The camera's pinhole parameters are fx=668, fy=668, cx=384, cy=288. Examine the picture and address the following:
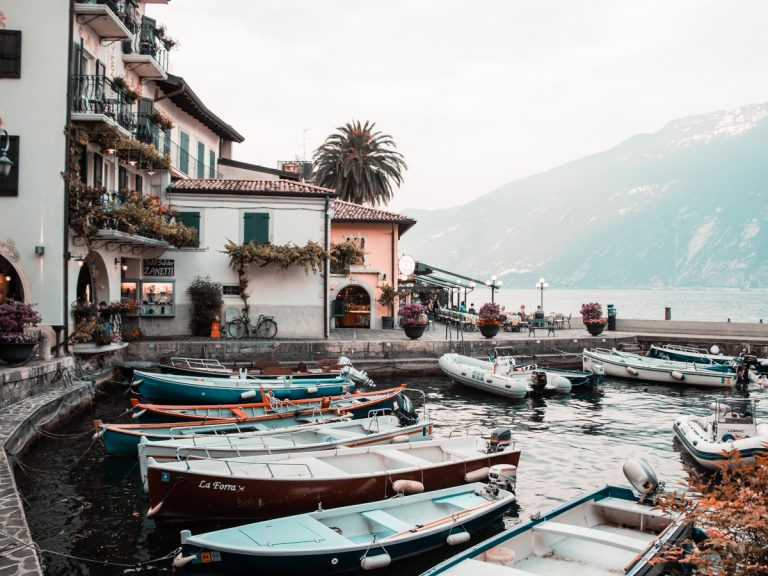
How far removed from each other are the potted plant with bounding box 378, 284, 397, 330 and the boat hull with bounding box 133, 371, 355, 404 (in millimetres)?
17154

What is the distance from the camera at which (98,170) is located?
79.6ft

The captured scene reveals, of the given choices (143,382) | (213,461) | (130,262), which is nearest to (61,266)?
(143,382)

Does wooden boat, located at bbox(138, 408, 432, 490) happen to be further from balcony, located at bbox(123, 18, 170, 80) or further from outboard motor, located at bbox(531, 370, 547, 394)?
balcony, located at bbox(123, 18, 170, 80)

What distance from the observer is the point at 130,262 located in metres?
29.7

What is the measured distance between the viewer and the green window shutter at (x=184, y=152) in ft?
111

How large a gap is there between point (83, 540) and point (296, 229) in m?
21.8

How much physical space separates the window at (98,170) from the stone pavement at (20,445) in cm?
791

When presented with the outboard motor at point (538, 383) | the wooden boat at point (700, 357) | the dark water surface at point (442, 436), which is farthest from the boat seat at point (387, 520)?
the wooden boat at point (700, 357)

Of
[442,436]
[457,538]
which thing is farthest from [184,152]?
[457,538]

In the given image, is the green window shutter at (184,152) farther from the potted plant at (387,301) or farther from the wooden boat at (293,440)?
the wooden boat at (293,440)

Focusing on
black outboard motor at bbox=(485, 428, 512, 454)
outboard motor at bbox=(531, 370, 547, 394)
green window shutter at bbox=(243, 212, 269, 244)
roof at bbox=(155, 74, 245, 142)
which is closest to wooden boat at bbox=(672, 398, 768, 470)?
black outboard motor at bbox=(485, 428, 512, 454)

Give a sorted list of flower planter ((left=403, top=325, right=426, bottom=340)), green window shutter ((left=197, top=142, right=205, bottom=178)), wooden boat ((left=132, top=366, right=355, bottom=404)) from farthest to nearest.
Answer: green window shutter ((left=197, top=142, right=205, bottom=178)) → flower planter ((left=403, top=325, right=426, bottom=340)) → wooden boat ((left=132, top=366, right=355, bottom=404))

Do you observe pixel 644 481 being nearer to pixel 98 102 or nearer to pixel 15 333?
pixel 15 333

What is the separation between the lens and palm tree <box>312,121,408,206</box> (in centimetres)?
4962
